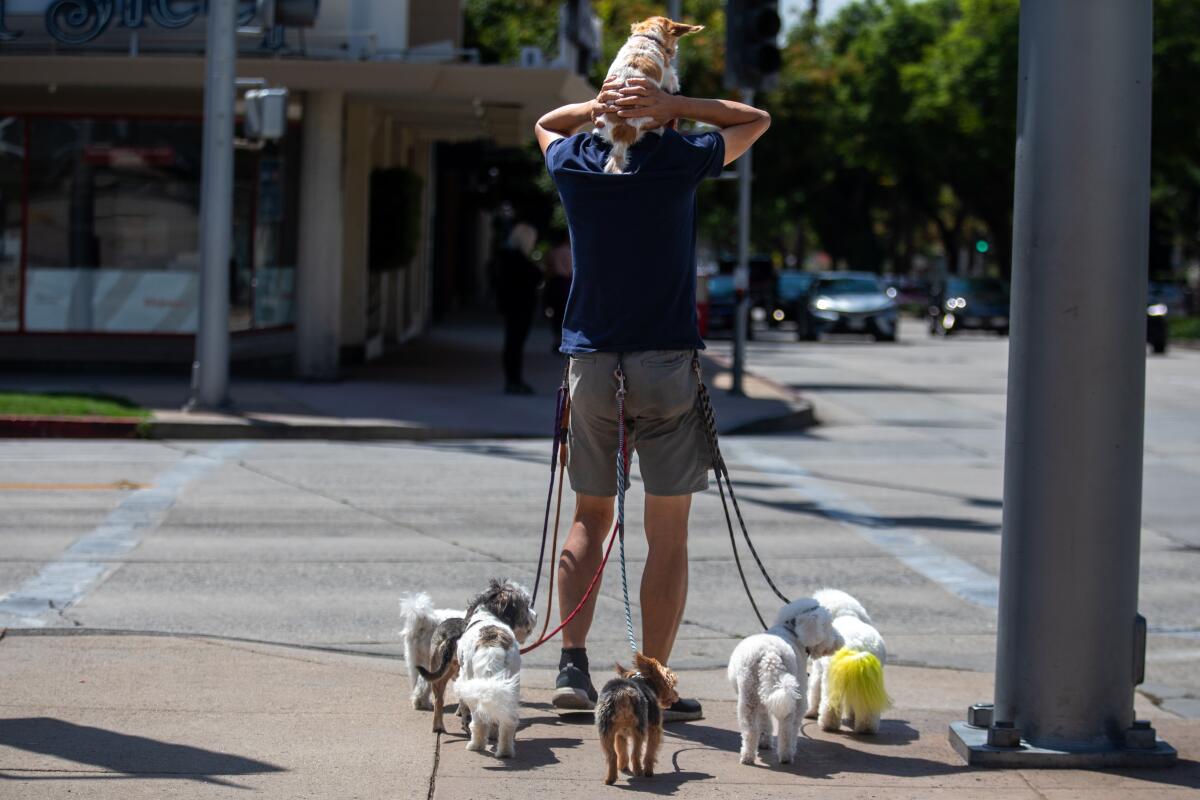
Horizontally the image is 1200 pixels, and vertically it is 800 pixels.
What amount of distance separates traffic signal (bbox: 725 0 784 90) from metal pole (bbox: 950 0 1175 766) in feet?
35.3

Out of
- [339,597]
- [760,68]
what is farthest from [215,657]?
[760,68]

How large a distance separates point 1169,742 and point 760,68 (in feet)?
35.6

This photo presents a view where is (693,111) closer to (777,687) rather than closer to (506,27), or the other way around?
(777,687)

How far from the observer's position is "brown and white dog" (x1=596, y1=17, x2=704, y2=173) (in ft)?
16.2

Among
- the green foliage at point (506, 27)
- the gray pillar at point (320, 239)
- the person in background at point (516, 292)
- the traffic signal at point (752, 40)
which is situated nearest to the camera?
the traffic signal at point (752, 40)

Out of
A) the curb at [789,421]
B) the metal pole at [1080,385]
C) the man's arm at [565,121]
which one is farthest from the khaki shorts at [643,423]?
the curb at [789,421]

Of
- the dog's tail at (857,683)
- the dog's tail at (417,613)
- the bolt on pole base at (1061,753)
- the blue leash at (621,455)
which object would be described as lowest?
the bolt on pole base at (1061,753)

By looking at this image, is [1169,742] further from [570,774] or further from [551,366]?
[551,366]

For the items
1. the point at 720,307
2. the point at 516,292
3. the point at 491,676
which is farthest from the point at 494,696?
the point at 720,307

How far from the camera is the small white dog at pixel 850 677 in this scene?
5164mm

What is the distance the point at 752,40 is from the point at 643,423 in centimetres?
1090

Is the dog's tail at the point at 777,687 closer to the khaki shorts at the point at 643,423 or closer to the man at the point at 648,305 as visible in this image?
the man at the point at 648,305

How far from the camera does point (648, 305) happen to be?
498 cm

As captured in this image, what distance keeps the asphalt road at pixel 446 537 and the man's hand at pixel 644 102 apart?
242 cm
